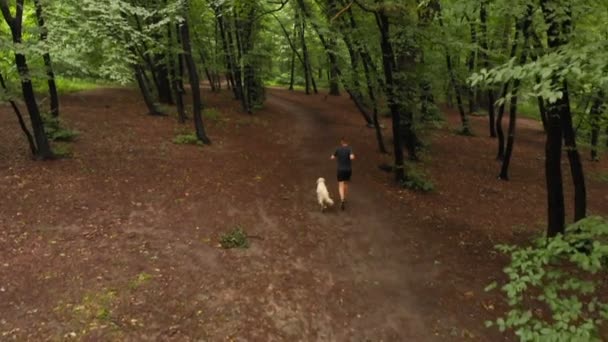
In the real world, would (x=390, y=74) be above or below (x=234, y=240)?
above

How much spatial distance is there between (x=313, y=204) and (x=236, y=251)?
3.84 meters

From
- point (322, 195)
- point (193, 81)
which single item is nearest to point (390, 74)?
point (322, 195)

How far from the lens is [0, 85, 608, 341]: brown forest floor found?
777cm

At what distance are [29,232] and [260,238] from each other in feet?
17.7

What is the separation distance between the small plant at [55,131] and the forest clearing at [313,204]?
0.07 metres

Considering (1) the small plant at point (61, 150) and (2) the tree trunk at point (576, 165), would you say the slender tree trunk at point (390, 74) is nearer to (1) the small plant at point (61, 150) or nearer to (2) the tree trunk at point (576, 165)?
(2) the tree trunk at point (576, 165)

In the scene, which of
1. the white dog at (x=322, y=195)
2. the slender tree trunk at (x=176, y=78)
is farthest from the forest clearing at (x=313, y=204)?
the white dog at (x=322, y=195)

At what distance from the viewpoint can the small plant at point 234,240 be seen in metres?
10.2

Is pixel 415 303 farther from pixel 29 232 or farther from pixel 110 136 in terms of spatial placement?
pixel 110 136

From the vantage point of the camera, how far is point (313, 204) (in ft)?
43.4

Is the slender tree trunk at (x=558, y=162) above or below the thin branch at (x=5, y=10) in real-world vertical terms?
below

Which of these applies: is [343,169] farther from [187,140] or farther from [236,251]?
[187,140]

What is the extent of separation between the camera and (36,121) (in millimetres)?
12688

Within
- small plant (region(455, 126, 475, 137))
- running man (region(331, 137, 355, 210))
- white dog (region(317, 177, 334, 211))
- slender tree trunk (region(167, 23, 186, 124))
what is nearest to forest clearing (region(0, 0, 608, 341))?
slender tree trunk (region(167, 23, 186, 124))
